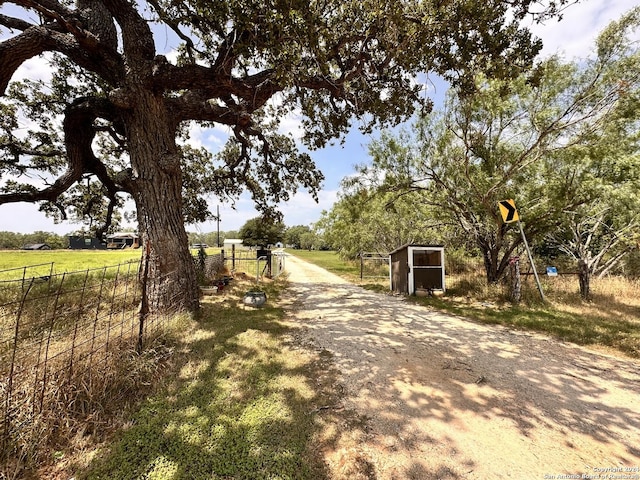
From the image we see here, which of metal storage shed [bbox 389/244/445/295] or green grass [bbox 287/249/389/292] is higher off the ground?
metal storage shed [bbox 389/244/445/295]

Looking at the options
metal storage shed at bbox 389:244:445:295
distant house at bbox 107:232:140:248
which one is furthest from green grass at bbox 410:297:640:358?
distant house at bbox 107:232:140:248

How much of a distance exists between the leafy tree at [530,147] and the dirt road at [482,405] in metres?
4.54

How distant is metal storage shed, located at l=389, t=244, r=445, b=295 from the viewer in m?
9.56

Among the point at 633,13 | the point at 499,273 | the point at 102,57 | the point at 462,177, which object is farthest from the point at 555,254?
the point at 102,57

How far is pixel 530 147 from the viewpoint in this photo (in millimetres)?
7078

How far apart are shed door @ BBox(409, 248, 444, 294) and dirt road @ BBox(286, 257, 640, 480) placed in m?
4.22

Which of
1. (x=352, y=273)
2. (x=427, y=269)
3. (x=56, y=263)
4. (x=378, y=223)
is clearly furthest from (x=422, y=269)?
(x=56, y=263)

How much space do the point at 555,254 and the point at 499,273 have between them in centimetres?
1499

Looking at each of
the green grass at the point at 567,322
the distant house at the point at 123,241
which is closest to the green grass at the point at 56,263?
the green grass at the point at 567,322

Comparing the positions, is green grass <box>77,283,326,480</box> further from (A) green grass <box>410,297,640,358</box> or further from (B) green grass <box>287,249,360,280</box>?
(B) green grass <box>287,249,360,280</box>

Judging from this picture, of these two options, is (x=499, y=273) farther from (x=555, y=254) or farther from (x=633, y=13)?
(x=555, y=254)

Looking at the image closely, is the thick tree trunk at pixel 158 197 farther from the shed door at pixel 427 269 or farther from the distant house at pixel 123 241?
the distant house at pixel 123 241

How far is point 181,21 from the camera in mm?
4523

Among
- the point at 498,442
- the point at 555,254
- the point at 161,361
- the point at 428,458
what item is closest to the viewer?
the point at 428,458
